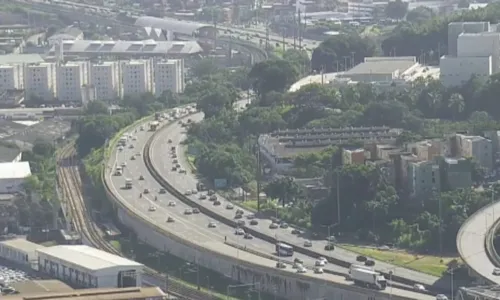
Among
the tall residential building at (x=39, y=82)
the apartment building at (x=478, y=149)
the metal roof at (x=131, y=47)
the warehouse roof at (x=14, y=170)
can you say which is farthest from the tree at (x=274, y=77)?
the metal roof at (x=131, y=47)

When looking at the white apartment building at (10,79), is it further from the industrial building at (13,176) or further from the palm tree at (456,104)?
the palm tree at (456,104)

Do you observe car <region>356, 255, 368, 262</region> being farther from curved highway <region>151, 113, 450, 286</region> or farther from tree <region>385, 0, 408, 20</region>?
tree <region>385, 0, 408, 20</region>

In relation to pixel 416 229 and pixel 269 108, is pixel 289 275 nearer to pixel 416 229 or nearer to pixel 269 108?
pixel 416 229

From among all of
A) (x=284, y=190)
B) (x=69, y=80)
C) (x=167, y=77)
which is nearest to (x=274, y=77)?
(x=167, y=77)

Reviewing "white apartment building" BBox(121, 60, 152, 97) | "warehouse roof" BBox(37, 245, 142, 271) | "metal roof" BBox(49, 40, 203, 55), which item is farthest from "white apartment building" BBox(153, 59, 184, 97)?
"warehouse roof" BBox(37, 245, 142, 271)

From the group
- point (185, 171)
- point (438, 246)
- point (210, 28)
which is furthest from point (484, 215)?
point (210, 28)
